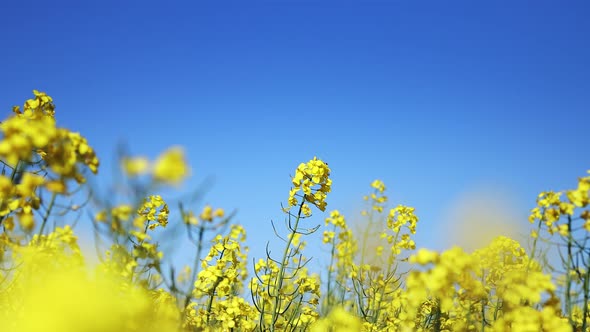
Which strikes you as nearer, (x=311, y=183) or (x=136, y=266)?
(x=136, y=266)

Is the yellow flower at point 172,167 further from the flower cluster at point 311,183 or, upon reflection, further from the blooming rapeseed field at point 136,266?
the flower cluster at point 311,183

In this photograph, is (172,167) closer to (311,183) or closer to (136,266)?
(136,266)

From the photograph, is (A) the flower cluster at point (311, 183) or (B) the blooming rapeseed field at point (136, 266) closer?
(B) the blooming rapeseed field at point (136, 266)

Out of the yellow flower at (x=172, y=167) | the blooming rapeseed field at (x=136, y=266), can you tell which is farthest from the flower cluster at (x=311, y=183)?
the yellow flower at (x=172, y=167)

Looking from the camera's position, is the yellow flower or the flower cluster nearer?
the yellow flower

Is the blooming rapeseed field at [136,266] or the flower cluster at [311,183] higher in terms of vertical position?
the flower cluster at [311,183]

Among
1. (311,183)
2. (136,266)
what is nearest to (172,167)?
(136,266)

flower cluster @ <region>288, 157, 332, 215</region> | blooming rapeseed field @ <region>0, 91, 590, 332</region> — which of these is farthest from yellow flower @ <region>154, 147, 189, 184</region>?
flower cluster @ <region>288, 157, 332, 215</region>

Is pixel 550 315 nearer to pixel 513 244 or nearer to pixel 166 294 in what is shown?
pixel 513 244

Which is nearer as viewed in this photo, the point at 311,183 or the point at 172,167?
the point at 172,167

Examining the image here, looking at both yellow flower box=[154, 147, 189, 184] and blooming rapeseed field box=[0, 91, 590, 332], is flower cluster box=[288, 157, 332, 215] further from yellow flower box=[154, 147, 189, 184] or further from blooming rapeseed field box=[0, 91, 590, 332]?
yellow flower box=[154, 147, 189, 184]

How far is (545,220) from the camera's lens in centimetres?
390

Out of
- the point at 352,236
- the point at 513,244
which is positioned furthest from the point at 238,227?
the point at 513,244

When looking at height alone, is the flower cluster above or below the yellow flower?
above
